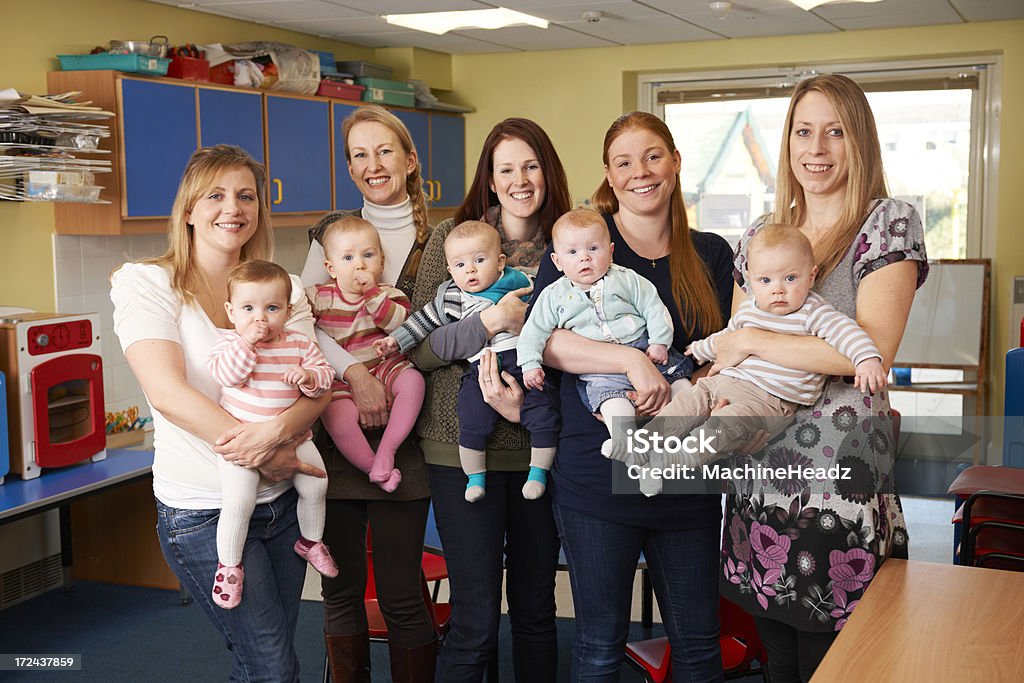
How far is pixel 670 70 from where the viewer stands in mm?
6410

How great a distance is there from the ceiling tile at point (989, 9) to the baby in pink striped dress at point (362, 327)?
3830 mm

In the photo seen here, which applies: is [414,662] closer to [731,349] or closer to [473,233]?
[473,233]

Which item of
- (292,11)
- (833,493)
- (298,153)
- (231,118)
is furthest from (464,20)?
(833,493)

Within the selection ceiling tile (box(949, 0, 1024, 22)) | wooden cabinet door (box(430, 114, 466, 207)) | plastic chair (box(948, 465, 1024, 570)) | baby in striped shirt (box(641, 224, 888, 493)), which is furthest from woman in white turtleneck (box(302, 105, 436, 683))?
wooden cabinet door (box(430, 114, 466, 207))

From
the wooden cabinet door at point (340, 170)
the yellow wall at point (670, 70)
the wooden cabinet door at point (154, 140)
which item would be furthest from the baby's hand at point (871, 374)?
the yellow wall at point (670, 70)

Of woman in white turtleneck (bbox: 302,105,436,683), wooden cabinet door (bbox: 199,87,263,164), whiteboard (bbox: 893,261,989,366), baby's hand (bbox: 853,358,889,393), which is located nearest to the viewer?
baby's hand (bbox: 853,358,889,393)

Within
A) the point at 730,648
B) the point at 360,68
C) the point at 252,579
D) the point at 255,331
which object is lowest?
the point at 730,648

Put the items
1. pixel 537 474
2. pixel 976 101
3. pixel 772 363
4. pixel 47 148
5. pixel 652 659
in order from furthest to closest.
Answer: pixel 976 101 < pixel 47 148 < pixel 652 659 < pixel 537 474 < pixel 772 363

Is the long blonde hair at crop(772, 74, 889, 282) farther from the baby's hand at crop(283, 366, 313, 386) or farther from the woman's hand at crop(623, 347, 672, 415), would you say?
the baby's hand at crop(283, 366, 313, 386)

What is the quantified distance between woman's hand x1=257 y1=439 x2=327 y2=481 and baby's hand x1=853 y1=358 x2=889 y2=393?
3.64 ft

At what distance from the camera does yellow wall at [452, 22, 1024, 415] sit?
5.71 metres

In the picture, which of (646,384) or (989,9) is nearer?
(646,384)

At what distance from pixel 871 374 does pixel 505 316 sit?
2.64 ft

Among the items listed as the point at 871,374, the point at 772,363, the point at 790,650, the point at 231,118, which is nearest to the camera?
the point at 871,374
